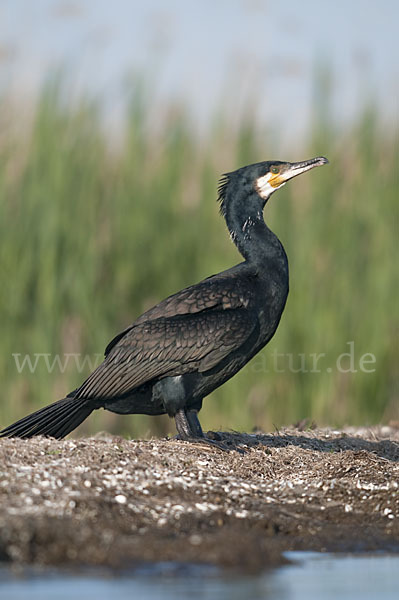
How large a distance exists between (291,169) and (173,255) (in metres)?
2.22

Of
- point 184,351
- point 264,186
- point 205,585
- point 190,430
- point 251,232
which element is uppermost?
point 264,186

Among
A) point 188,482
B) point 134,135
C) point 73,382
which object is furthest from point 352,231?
point 188,482

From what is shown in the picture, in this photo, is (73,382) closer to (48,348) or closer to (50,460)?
(48,348)

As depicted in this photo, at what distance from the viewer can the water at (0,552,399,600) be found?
156 inches

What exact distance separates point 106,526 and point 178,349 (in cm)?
179

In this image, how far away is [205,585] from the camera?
4.13 metres

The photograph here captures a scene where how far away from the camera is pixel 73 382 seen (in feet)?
28.1

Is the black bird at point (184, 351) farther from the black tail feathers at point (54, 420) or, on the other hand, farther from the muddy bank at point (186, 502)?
the muddy bank at point (186, 502)

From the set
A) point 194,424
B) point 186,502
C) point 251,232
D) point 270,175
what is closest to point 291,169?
point 270,175

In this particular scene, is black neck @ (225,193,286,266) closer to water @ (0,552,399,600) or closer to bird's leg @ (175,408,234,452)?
bird's leg @ (175,408,234,452)

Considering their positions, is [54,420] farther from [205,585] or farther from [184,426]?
[205,585]

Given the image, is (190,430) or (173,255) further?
(173,255)

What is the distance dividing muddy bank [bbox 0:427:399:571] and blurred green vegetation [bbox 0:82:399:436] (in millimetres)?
2438

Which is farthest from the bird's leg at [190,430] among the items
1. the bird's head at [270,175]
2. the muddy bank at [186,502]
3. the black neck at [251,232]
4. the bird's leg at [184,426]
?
the bird's head at [270,175]
